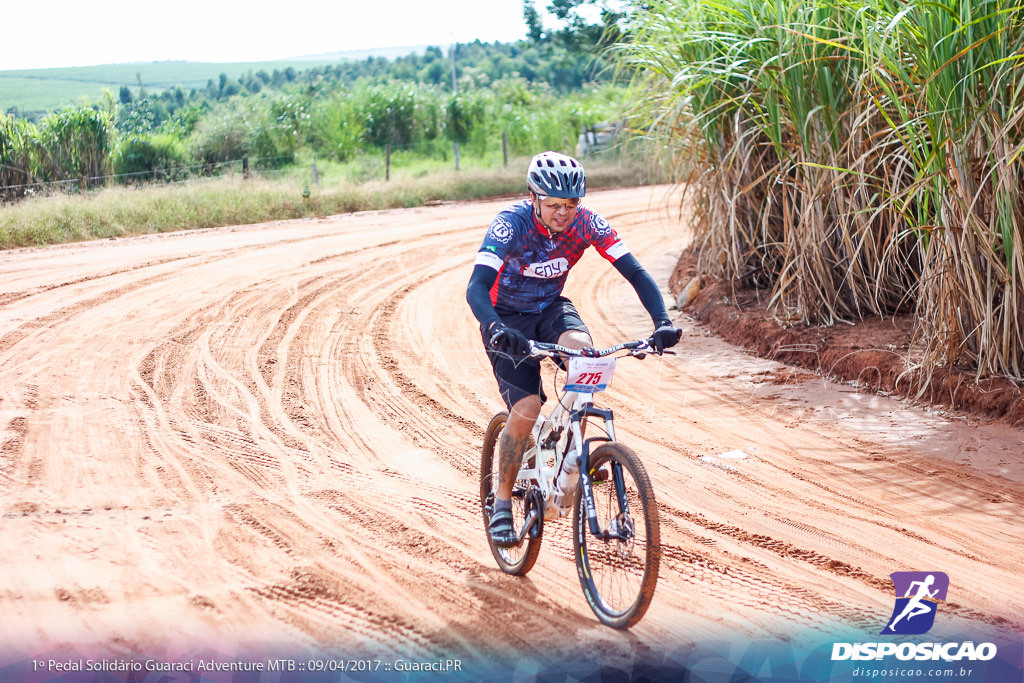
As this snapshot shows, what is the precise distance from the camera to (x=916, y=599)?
12.6 ft

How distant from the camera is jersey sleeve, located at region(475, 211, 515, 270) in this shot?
390 centimetres

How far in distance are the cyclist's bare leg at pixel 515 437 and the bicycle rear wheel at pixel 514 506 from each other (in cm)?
8

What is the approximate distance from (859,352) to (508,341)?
4.95 m

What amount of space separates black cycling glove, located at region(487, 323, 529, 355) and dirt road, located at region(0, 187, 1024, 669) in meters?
→ 1.17

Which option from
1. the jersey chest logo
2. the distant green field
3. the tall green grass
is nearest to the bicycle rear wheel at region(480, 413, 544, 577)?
the jersey chest logo

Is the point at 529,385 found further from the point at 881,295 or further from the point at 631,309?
the point at 631,309

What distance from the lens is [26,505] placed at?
16.1ft

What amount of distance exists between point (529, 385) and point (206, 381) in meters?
4.40

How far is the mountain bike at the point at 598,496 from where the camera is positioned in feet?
11.2

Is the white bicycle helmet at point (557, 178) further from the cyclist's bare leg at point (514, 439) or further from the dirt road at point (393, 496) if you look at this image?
the dirt road at point (393, 496)

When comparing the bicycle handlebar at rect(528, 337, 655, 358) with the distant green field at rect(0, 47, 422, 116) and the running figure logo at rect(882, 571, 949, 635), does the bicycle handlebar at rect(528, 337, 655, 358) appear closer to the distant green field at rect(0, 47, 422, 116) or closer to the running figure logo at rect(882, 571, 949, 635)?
the running figure logo at rect(882, 571, 949, 635)

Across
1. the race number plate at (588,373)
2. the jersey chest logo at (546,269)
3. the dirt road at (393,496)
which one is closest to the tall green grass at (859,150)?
the dirt road at (393,496)

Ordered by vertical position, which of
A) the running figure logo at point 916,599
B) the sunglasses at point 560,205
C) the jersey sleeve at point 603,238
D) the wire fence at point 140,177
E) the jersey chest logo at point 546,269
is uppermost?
the wire fence at point 140,177

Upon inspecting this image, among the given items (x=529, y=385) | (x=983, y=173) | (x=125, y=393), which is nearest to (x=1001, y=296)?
(x=983, y=173)
